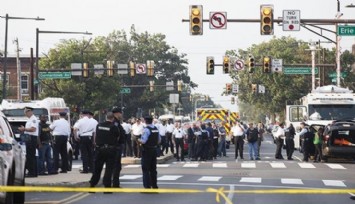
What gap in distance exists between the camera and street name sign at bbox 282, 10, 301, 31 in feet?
114

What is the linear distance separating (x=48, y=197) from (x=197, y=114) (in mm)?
39546

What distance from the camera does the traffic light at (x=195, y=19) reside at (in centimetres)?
3275

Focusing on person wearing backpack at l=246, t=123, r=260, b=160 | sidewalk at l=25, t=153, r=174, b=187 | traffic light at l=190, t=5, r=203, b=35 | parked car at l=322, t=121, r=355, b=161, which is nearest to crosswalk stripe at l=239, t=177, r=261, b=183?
sidewalk at l=25, t=153, r=174, b=187

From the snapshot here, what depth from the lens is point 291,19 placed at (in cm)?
3478

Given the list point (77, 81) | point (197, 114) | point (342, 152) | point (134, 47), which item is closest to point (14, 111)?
point (342, 152)

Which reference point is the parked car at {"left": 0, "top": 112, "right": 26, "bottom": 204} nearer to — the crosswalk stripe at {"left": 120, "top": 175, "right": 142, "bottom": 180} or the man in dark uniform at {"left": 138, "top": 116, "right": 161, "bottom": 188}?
the man in dark uniform at {"left": 138, "top": 116, "right": 161, "bottom": 188}

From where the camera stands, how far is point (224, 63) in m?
54.6

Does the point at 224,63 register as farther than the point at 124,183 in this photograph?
Yes

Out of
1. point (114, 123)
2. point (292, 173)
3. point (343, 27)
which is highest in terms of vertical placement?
point (343, 27)

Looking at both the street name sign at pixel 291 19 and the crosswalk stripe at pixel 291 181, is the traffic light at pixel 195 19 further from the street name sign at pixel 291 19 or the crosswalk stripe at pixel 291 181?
the crosswalk stripe at pixel 291 181

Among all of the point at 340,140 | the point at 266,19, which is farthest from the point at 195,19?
the point at 340,140

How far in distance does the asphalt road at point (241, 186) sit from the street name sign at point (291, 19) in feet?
16.9

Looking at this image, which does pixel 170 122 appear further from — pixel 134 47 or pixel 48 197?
pixel 134 47

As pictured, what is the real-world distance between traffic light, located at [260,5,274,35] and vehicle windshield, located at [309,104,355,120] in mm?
12623
